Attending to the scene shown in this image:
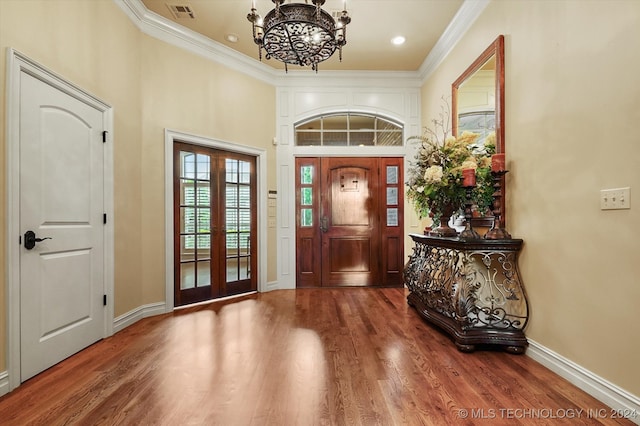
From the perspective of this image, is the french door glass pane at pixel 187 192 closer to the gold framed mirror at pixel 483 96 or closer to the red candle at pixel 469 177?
the red candle at pixel 469 177

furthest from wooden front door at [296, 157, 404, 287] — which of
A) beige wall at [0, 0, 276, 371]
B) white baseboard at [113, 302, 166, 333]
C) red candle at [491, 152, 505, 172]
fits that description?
red candle at [491, 152, 505, 172]

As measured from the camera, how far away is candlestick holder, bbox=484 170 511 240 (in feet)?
8.16

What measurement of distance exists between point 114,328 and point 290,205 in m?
2.66

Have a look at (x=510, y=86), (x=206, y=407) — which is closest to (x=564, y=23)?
(x=510, y=86)

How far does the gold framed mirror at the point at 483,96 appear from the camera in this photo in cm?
264

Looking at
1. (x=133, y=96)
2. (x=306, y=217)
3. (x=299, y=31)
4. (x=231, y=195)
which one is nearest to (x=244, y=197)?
(x=231, y=195)

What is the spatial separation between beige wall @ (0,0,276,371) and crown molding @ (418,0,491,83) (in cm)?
257

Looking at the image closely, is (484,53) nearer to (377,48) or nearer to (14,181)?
(377,48)

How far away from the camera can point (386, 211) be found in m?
4.73

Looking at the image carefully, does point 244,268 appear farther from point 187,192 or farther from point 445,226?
point 445,226

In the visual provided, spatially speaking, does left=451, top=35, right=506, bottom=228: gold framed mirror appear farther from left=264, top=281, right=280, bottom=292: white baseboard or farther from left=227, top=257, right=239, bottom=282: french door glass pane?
left=227, top=257, right=239, bottom=282: french door glass pane

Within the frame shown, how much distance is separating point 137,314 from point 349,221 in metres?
3.04

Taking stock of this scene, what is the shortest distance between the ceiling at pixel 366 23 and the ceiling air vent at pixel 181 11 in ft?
0.06

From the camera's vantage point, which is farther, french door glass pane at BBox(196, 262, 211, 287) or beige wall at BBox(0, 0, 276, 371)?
french door glass pane at BBox(196, 262, 211, 287)
